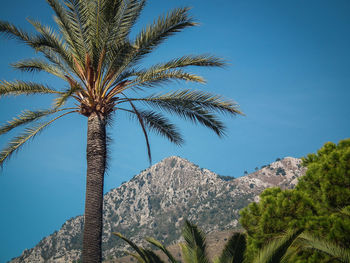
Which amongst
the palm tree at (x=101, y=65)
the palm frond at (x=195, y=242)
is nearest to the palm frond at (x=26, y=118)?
the palm tree at (x=101, y=65)

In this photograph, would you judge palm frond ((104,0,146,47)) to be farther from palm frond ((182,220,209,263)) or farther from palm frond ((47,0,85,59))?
palm frond ((182,220,209,263))

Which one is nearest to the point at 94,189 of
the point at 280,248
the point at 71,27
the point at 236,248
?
the point at 236,248

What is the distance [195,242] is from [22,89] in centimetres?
596

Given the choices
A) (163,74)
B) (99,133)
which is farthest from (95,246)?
(163,74)

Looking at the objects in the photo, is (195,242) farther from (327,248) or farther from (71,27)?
(71,27)

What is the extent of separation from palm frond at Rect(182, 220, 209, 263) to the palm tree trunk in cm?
198

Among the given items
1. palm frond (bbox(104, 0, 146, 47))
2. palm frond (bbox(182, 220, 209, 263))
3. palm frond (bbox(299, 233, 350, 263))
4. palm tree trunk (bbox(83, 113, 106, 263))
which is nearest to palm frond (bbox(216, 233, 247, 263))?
palm frond (bbox(182, 220, 209, 263))

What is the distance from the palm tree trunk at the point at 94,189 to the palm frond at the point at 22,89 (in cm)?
175

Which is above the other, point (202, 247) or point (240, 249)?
point (202, 247)

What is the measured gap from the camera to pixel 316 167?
40.3ft

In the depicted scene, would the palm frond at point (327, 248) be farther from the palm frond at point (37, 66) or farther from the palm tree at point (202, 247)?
the palm frond at point (37, 66)

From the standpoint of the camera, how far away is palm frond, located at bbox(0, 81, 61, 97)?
27.4 ft

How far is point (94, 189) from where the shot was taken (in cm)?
753

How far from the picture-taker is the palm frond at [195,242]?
7.33 meters
